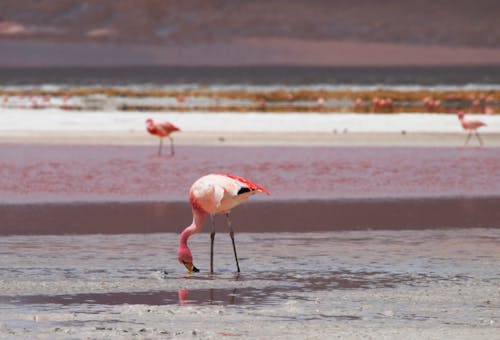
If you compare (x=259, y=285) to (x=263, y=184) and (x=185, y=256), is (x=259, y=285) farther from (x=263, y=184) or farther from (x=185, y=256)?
(x=263, y=184)

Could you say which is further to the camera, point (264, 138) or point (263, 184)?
point (264, 138)

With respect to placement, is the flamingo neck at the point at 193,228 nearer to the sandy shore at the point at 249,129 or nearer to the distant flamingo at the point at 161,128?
Result: the distant flamingo at the point at 161,128

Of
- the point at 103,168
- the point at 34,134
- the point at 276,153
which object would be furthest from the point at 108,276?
the point at 34,134

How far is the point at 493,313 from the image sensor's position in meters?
10.0

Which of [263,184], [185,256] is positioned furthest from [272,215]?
[185,256]

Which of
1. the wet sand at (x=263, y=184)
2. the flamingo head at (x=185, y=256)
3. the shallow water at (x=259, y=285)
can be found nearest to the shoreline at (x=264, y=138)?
the wet sand at (x=263, y=184)

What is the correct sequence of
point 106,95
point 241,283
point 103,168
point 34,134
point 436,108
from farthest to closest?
point 106,95 → point 436,108 → point 34,134 → point 103,168 → point 241,283

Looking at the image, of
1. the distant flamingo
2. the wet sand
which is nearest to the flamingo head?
the wet sand

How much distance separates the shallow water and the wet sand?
1.48m

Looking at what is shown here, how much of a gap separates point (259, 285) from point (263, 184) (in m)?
11.2

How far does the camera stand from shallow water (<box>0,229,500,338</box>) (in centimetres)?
957

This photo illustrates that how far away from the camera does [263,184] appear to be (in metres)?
22.8

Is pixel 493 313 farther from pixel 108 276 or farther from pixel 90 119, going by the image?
pixel 90 119

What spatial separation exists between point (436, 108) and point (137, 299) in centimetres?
4402
